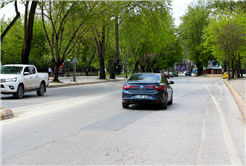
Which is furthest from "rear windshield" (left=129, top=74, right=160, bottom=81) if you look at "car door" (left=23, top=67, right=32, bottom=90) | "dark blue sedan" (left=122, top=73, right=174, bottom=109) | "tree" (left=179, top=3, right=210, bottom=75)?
"tree" (left=179, top=3, right=210, bottom=75)

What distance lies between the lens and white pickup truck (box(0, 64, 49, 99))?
16.5 m

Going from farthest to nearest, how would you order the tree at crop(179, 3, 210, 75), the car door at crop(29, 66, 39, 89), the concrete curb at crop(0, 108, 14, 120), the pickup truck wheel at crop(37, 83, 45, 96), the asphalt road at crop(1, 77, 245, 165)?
1. the tree at crop(179, 3, 210, 75)
2. the pickup truck wheel at crop(37, 83, 45, 96)
3. the car door at crop(29, 66, 39, 89)
4. the concrete curb at crop(0, 108, 14, 120)
5. the asphalt road at crop(1, 77, 245, 165)

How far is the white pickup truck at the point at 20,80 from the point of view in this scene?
54.0 ft

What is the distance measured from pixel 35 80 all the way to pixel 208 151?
14256mm

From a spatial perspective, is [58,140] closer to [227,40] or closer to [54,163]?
[54,163]

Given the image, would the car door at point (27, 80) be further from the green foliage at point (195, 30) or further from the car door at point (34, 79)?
the green foliage at point (195, 30)

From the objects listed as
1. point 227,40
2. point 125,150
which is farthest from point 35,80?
point 227,40

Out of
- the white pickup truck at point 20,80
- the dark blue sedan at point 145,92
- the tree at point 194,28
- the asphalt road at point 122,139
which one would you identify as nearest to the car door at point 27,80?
the white pickup truck at point 20,80

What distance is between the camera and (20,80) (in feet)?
55.7

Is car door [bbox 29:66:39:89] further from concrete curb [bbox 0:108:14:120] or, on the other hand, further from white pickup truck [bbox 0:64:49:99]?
concrete curb [bbox 0:108:14:120]

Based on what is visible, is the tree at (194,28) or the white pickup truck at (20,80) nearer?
the white pickup truck at (20,80)

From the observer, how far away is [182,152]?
229 inches

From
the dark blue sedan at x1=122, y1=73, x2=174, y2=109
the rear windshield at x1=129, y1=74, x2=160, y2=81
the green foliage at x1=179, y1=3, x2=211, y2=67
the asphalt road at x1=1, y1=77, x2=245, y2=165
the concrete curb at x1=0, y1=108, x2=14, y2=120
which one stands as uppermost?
the green foliage at x1=179, y1=3, x2=211, y2=67

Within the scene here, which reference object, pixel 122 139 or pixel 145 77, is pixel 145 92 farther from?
pixel 122 139
